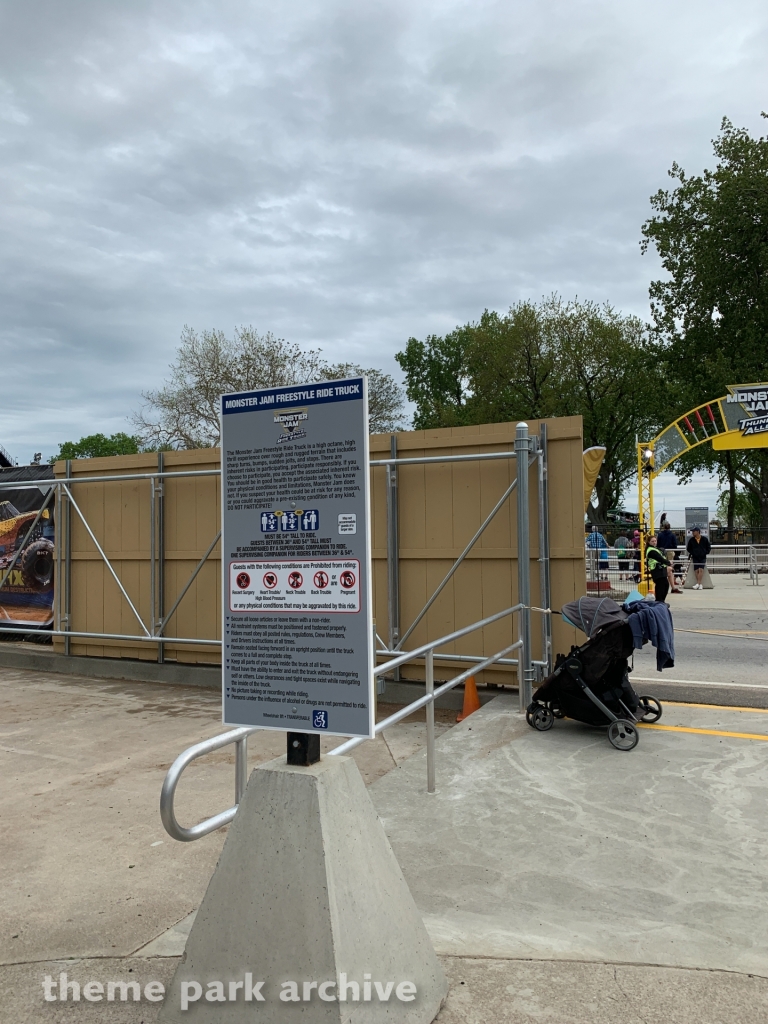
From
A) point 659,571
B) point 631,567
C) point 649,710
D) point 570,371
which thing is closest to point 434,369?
point 570,371

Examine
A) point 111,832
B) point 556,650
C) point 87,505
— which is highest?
point 87,505

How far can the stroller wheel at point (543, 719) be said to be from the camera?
694 centimetres

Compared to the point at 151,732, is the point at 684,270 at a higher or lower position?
higher

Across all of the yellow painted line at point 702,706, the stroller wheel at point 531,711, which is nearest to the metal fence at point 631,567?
the yellow painted line at point 702,706

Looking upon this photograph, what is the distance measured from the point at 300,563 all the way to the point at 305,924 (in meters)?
1.28

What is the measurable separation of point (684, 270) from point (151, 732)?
39.2m

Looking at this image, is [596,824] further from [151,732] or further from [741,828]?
[151,732]

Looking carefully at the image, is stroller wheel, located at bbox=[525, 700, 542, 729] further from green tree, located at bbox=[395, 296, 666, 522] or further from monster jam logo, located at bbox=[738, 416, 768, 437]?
green tree, located at bbox=[395, 296, 666, 522]

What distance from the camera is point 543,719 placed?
696 centimetres

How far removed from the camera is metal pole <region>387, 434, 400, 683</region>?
8.84 meters

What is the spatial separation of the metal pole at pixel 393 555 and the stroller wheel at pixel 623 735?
292cm

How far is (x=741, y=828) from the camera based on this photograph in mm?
4891

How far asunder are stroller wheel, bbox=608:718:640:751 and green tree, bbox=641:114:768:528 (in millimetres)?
33845

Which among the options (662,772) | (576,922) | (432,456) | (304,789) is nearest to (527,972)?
(576,922)
